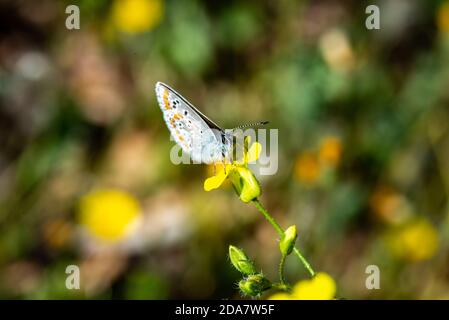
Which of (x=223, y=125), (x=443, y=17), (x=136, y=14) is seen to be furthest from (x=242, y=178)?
(x=443, y=17)

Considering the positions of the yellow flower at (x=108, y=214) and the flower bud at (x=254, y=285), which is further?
the yellow flower at (x=108, y=214)

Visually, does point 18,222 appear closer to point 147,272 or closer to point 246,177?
point 147,272

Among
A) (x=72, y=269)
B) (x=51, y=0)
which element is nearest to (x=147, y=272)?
(x=72, y=269)

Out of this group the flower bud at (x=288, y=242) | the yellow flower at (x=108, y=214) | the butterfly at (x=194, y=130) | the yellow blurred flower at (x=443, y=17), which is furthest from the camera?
the yellow blurred flower at (x=443, y=17)

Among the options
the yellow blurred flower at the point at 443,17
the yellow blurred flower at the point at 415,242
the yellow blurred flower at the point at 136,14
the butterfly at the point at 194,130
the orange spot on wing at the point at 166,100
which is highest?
the yellow blurred flower at the point at 136,14

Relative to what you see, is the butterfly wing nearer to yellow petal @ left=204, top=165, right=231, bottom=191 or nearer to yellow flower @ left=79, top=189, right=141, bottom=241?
yellow petal @ left=204, top=165, right=231, bottom=191

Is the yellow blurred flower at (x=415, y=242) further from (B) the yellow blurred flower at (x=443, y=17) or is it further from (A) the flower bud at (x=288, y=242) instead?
(A) the flower bud at (x=288, y=242)

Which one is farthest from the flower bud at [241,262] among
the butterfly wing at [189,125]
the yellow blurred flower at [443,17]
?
the yellow blurred flower at [443,17]
